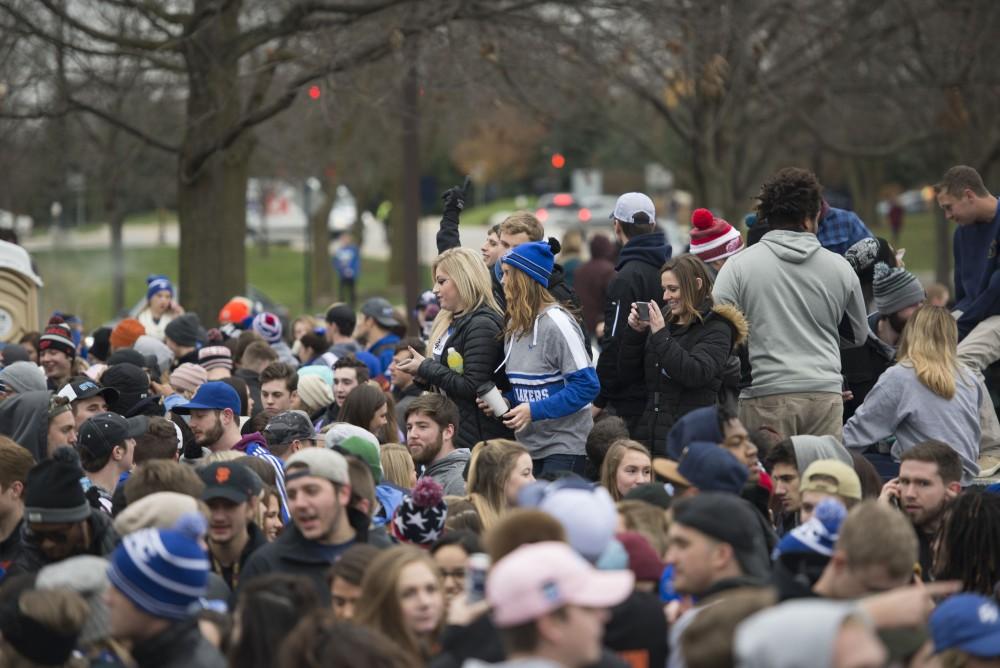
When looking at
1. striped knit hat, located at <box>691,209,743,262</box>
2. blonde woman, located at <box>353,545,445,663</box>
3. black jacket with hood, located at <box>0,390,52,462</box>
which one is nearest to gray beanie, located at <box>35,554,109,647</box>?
blonde woman, located at <box>353,545,445,663</box>

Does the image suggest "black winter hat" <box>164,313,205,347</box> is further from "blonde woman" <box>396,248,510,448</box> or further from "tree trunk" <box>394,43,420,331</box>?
"blonde woman" <box>396,248,510,448</box>

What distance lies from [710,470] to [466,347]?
3014 mm

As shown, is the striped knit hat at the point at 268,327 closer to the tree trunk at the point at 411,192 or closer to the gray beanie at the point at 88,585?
the tree trunk at the point at 411,192

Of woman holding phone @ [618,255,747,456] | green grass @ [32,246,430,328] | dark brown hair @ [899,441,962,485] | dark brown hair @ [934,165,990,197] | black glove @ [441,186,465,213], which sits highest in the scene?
dark brown hair @ [934,165,990,197]

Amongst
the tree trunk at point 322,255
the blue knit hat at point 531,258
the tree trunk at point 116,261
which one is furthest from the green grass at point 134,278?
the blue knit hat at point 531,258

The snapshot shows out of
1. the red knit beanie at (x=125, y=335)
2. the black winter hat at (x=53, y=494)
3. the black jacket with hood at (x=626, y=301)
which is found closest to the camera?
the black winter hat at (x=53, y=494)

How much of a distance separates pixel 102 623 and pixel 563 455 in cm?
371

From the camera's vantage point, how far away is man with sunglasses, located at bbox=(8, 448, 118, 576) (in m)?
6.42

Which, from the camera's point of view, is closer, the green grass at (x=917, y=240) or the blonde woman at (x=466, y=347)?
the blonde woman at (x=466, y=347)

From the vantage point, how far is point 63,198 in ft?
152

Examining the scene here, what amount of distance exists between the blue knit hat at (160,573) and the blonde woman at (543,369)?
3410 millimetres

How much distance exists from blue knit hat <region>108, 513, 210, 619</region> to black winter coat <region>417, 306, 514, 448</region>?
354cm

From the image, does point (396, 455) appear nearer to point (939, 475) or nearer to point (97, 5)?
point (939, 475)

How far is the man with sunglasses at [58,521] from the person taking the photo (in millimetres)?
6422
